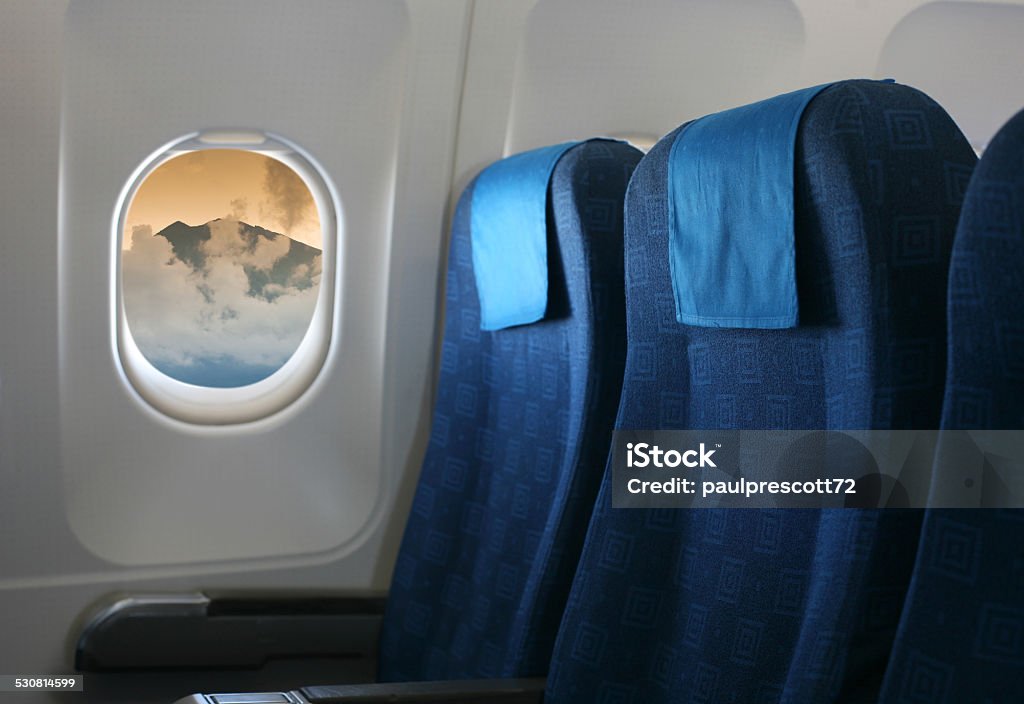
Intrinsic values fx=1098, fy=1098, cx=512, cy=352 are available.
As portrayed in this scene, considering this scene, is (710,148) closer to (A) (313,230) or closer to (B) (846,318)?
(B) (846,318)

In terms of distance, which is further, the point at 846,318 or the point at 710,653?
the point at 710,653

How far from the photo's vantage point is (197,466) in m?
2.75

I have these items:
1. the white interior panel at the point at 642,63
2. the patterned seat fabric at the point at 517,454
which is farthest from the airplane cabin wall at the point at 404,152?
the patterned seat fabric at the point at 517,454

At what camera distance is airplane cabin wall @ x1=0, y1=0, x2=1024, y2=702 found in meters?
2.47

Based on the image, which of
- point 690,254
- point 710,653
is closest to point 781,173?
point 690,254

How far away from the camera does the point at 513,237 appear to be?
2113mm

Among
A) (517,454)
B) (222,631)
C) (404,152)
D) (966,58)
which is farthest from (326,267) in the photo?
(966,58)

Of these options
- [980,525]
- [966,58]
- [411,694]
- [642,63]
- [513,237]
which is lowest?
[411,694]

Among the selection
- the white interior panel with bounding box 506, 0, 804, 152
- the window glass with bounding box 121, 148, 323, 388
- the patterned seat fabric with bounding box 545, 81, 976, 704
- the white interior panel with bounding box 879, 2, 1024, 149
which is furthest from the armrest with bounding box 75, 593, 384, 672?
the white interior panel with bounding box 879, 2, 1024, 149

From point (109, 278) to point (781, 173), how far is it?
1.79m

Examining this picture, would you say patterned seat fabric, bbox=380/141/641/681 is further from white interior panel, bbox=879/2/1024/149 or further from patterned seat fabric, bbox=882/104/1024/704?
white interior panel, bbox=879/2/1024/149

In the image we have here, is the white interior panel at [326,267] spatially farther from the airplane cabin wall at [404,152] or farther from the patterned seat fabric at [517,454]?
the patterned seat fabric at [517,454]

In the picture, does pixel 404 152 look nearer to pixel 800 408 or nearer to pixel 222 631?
pixel 222 631

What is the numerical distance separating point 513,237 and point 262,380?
3.56 ft
